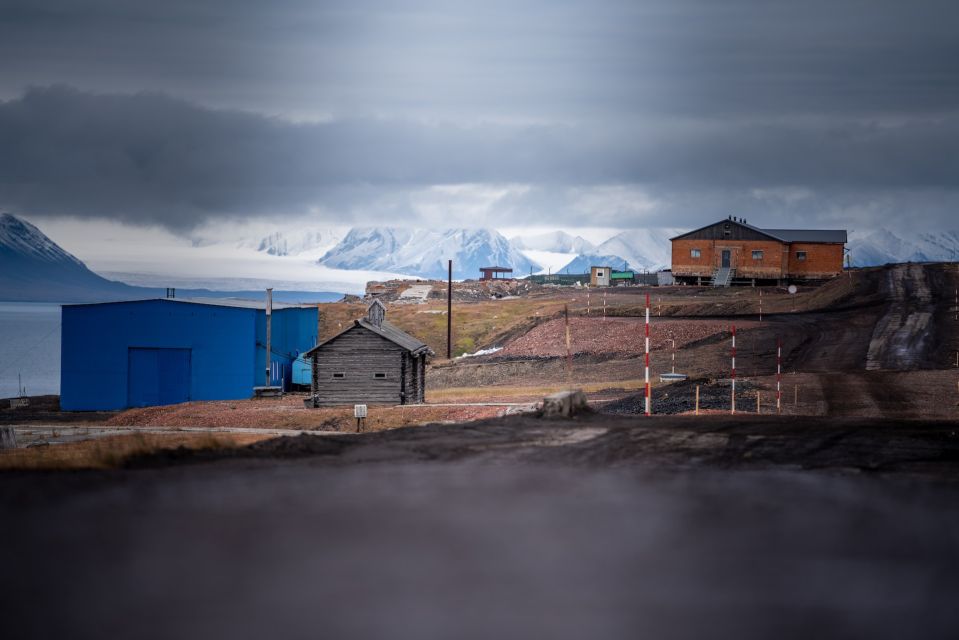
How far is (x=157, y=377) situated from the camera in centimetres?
5788

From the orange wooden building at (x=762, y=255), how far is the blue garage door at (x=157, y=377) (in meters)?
55.1

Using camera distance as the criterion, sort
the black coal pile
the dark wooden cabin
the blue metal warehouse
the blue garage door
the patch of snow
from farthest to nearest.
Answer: the patch of snow, the blue garage door, the blue metal warehouse, the dark wooden cabin, the black coal pile

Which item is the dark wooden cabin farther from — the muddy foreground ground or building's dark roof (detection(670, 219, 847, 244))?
building's dark roof (detection(670, 219, 847, 244))

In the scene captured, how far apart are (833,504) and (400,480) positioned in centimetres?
614

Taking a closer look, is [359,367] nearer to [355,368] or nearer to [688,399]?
[355,368]

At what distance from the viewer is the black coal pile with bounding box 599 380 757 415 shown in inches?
1299

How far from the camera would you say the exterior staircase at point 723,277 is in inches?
3684

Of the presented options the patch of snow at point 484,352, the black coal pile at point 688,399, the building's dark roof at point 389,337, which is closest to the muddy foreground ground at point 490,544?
the black coal pile at point 688,399

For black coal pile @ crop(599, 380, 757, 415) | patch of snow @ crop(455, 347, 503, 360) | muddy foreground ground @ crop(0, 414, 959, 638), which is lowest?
muddy foreground ground @ crop(0, 414, 959, 638)

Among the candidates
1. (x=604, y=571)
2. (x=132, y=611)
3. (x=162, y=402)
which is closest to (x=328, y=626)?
(x=132, y=611)

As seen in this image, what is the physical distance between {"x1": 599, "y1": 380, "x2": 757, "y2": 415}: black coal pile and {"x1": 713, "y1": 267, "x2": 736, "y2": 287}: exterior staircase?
55.5m

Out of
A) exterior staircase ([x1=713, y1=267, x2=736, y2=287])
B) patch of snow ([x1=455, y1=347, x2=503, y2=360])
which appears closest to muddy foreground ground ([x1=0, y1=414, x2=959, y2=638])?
patch of snow ([x1=455, y1=347, x2=503, y2=360])

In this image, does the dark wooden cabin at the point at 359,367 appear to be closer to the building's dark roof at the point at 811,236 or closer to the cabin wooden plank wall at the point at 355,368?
the cabin wooden plank wall at the point at 355,368

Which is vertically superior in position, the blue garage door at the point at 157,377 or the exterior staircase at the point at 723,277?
the exterior staircase at the point at 723,277
